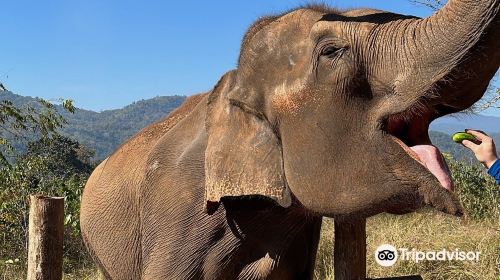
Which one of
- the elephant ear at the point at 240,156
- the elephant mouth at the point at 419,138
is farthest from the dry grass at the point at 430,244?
the elephant mouth at the point at 419,138

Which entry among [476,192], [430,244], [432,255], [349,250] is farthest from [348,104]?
[476,192]

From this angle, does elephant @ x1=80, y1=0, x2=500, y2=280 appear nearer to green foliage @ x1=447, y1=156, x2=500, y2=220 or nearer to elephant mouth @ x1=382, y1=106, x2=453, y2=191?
elephant mouth @ x1=382, y1=106, x2=453, y2=191

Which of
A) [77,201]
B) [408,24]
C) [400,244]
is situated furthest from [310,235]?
[77,201]

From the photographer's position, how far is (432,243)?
7.18 metres

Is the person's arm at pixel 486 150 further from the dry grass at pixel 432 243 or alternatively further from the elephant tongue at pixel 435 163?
the dry grass at pixel 432 243

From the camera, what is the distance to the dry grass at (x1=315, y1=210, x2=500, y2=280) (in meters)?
6.58

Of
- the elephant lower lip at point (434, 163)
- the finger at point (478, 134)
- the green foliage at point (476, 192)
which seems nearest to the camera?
the elephant lower lip at point (434, 163)

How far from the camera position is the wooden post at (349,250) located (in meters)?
3.40

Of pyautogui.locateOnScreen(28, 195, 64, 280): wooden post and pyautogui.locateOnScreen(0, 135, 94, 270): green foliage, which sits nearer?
pyautogui.locateOnScreen(28, 195, 64, 280): wooden post

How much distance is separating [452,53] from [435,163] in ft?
1.13

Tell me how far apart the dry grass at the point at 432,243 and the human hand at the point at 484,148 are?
3270 millimetres

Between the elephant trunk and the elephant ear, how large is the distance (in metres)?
0.64

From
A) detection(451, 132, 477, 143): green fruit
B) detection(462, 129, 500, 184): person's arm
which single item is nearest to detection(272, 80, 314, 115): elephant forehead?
detection(451, 132, 477, 143): green fruit

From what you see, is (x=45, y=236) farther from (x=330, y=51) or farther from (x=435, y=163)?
(x=435, y=163)
